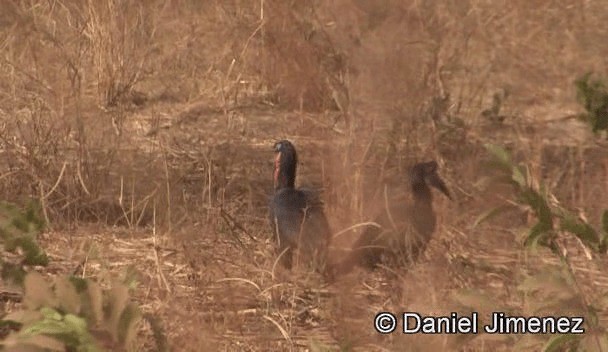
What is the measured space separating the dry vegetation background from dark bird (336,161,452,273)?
8 centimetres

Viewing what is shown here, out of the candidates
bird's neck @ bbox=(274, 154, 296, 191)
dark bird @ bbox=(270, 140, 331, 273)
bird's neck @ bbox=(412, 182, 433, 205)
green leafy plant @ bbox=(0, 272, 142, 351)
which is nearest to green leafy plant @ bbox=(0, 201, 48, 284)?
green leafy plant @ bbox=(0, 272, 142, 351)

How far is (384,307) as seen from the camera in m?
4.36

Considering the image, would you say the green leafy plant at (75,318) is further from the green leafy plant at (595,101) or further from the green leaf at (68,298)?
the green leafy plant at (595,101)

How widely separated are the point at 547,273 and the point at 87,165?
2.35 m

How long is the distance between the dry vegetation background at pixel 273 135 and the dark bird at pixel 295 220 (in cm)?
8

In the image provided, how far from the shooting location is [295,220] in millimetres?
4734

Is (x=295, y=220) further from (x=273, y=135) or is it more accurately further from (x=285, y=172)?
(x=273, y=135)

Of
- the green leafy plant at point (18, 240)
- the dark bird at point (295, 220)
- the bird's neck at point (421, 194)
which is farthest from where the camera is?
the bird's neck at point (421, 194)

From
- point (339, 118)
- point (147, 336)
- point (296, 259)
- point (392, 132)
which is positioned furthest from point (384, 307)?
point (339, 118)

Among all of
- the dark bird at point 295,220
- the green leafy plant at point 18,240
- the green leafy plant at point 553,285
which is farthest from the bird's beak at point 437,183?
the green leafy plant at point 18,240

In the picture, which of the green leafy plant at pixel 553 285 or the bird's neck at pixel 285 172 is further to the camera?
the bird's neck at pixel 285 172

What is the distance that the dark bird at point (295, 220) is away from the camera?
15.0 ft

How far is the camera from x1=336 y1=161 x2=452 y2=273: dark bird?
15.0 feet

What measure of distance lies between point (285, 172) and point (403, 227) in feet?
1.92
